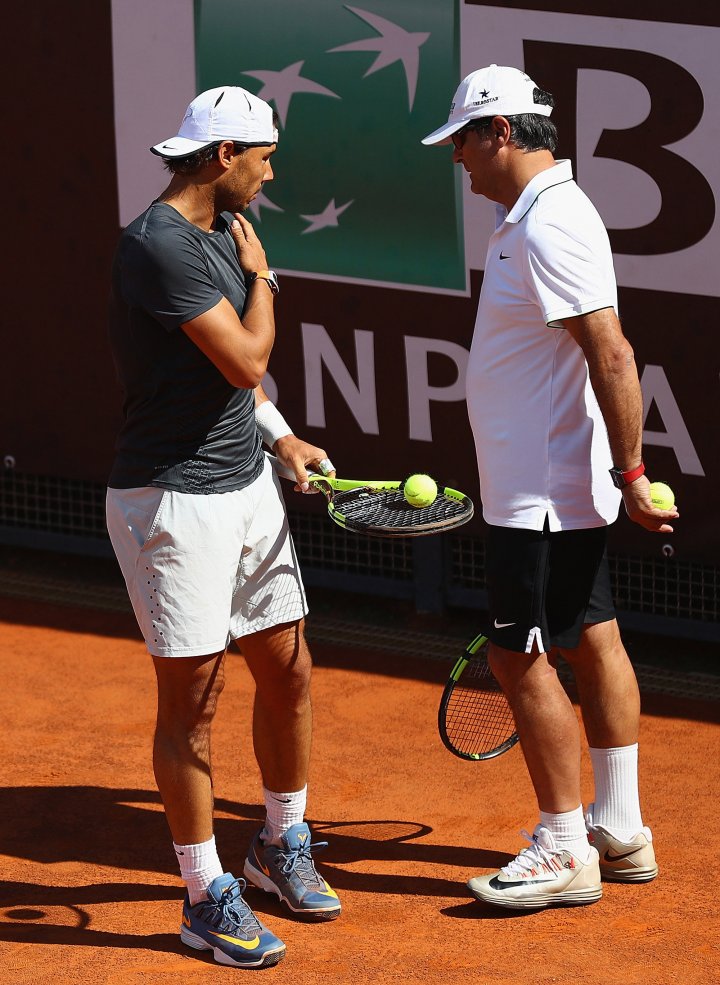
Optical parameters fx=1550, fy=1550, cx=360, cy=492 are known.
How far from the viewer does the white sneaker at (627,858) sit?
387 cm

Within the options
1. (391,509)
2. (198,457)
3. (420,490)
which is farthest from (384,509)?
(198,457)

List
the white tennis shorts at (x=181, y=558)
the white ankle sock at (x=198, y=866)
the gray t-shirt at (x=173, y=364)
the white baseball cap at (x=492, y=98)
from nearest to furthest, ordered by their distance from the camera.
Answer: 1. the gray t-shirt at (x=173, y=364)
2. the white tennis shorts at (x=181, y=558)
3. the white ankle sock at (x=198, y=866)
4. the white baseball cap at (x=492, y=98)

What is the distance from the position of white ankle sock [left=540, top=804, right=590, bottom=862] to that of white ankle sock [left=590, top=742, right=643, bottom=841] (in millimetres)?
195

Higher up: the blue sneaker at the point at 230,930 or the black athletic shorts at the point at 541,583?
the black athletic shorts at the point at 541,583

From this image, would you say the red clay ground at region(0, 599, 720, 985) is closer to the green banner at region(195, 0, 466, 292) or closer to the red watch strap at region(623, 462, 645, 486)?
the red watch strap at region(623, 462, 645, 486)

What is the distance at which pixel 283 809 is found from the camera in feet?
12.5

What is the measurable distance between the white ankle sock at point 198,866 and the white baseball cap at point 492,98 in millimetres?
1745

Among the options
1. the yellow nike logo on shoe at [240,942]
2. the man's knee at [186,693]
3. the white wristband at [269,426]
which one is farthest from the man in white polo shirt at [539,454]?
the man's knee at [186,693]

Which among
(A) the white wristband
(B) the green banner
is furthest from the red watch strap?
(B) the green banner

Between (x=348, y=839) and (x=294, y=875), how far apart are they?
454mm

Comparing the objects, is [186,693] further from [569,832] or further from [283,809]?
[569,832]

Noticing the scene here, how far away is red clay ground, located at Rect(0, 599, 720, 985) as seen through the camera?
3518 millimetres

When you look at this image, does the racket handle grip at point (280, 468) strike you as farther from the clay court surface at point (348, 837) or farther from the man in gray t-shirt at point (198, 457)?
the clay court surface at point (348, 837)

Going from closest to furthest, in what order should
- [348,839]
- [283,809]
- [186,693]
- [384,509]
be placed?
[186,693], [283,809], [384,509], [348,839]
